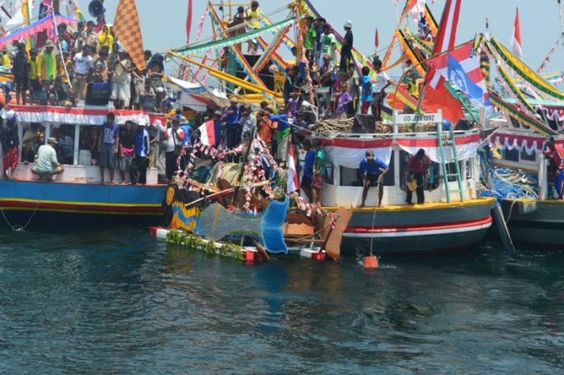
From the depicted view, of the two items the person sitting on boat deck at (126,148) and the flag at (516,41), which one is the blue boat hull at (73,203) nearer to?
the person sitting on boat deck at (126,148)

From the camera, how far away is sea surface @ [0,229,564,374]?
1775 centimetres

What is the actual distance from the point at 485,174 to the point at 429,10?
10.4 meters

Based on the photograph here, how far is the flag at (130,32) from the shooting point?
97.1 feet

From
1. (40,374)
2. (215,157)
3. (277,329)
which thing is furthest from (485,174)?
(40,374)

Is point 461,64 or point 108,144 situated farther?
point 108,144

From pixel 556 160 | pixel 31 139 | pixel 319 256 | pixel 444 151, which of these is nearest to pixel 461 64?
pixel 444 151

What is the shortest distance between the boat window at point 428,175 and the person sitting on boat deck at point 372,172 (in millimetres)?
731

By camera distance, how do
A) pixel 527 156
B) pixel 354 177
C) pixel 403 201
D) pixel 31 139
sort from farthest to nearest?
pixel 527 156, pixel 31 139, pixel 354 177, pixel 403 201

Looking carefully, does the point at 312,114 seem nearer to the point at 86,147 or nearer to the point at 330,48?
the point at 330,48

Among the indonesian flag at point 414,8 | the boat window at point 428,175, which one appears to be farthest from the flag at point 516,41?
the boat window at point 428,175

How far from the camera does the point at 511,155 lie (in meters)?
34.3

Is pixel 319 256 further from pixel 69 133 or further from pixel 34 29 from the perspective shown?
pixel 34 29

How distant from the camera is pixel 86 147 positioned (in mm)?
30766

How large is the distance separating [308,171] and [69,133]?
8.52 meters
